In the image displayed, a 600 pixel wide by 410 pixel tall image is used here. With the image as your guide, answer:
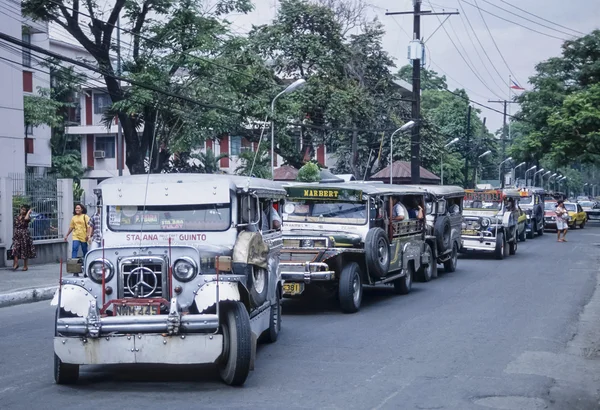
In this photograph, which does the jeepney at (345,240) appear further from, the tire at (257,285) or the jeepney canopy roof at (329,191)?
the tire at (257,285)

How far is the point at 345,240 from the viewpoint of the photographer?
15.2 m

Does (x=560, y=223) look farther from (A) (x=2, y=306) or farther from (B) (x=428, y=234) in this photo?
(A) (x=2, y=306)

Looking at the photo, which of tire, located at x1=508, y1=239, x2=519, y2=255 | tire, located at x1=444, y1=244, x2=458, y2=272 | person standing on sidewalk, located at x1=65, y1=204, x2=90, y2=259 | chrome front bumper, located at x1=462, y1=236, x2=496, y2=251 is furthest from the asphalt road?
tire, located at x1=508, y1=239, x2=519, y2=255

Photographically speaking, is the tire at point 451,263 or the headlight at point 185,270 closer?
the headlight at point 185,270

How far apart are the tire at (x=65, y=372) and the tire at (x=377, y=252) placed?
7361 mm

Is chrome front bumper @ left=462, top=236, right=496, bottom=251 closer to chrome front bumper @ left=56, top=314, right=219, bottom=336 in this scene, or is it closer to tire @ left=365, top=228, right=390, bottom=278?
tire @ left=365, top=228, right=390, bottom=278

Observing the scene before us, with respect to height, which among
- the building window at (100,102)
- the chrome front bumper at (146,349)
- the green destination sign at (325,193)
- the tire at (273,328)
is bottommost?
the tire at (273,328)

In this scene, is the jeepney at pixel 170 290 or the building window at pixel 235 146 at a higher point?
the building window at pixel 235 146

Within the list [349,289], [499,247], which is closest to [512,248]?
[499,247]

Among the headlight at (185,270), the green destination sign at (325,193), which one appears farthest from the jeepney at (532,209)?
the headlight at (185,270)

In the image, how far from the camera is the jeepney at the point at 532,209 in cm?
4031

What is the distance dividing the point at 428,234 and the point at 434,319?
7.36m

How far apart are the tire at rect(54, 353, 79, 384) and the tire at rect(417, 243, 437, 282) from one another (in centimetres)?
1281

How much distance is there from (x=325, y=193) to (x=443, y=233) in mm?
6757
